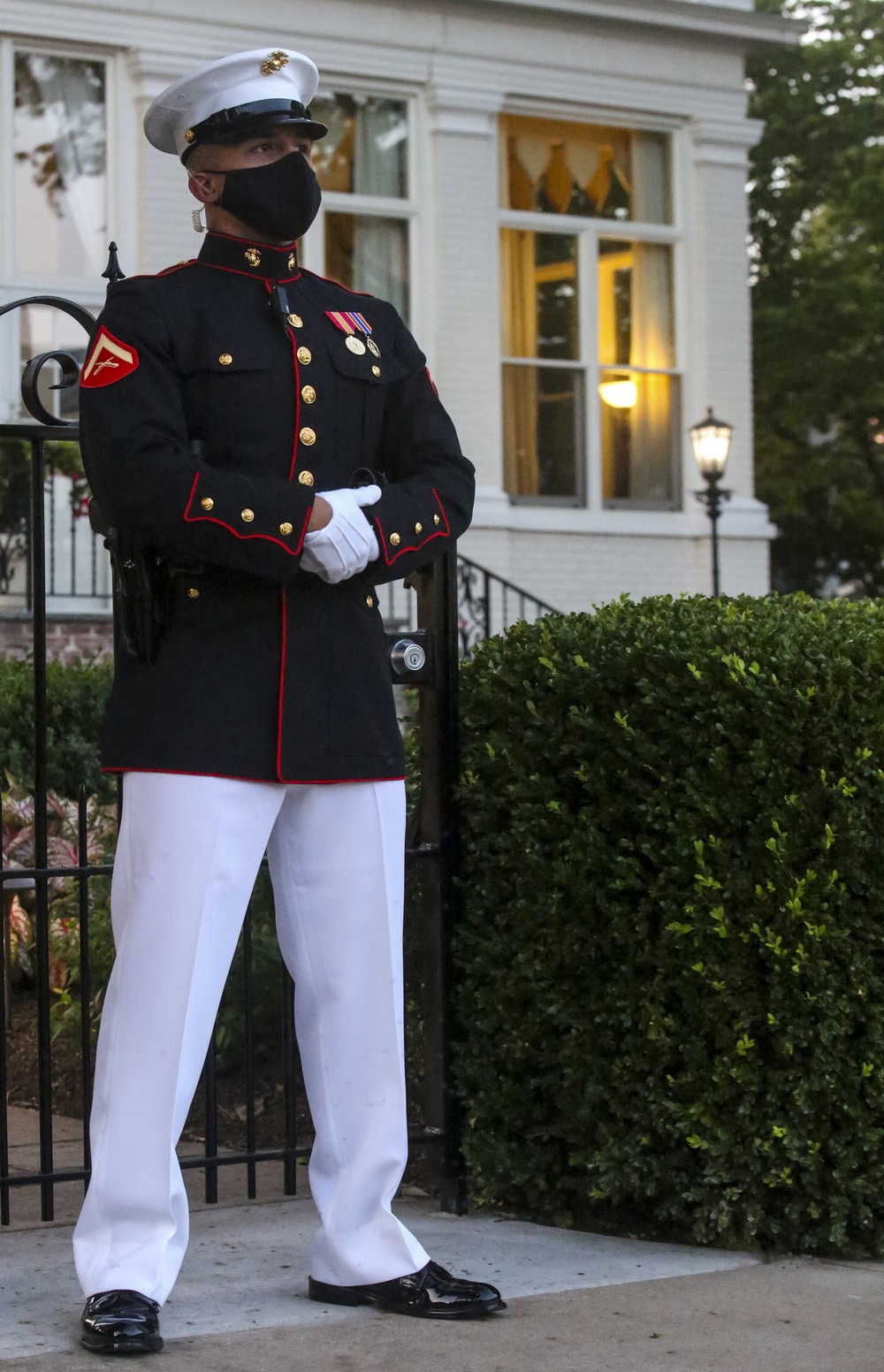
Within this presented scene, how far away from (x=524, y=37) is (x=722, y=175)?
2125 mm

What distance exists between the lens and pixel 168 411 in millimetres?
3166

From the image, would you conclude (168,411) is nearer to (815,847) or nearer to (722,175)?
(815,847)

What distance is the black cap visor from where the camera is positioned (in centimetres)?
323

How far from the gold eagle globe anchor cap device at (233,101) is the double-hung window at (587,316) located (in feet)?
39.7

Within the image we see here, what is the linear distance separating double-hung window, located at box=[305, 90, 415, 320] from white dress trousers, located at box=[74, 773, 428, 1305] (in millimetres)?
11743

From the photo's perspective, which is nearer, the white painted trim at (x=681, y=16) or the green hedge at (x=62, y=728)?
the green hedge at (x=62, y=728)

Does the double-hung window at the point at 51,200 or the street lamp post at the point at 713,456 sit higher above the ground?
the double-hung window at the point at 51,200

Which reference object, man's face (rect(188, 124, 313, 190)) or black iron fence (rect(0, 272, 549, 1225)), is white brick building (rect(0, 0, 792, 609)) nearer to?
black iron fence (rect(0, 272, 549, 1225))

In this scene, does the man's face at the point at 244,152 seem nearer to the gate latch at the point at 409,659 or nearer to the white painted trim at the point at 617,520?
the gate latch at the point at 409,659

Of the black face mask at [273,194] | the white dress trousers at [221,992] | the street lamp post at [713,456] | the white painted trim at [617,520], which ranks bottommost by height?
the white dress trousers at [221,992]


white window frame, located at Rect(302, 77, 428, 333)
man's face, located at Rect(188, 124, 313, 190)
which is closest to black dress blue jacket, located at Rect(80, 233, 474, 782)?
man's face, located at Rect(188, 124, 313, 190)

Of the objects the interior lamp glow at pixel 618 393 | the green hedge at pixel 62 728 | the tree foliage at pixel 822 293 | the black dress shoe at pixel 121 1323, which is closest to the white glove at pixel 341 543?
the black dress shoe at pixel 121 1323

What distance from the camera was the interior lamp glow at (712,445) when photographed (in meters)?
15.1

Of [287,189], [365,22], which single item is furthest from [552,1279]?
[365,22]
